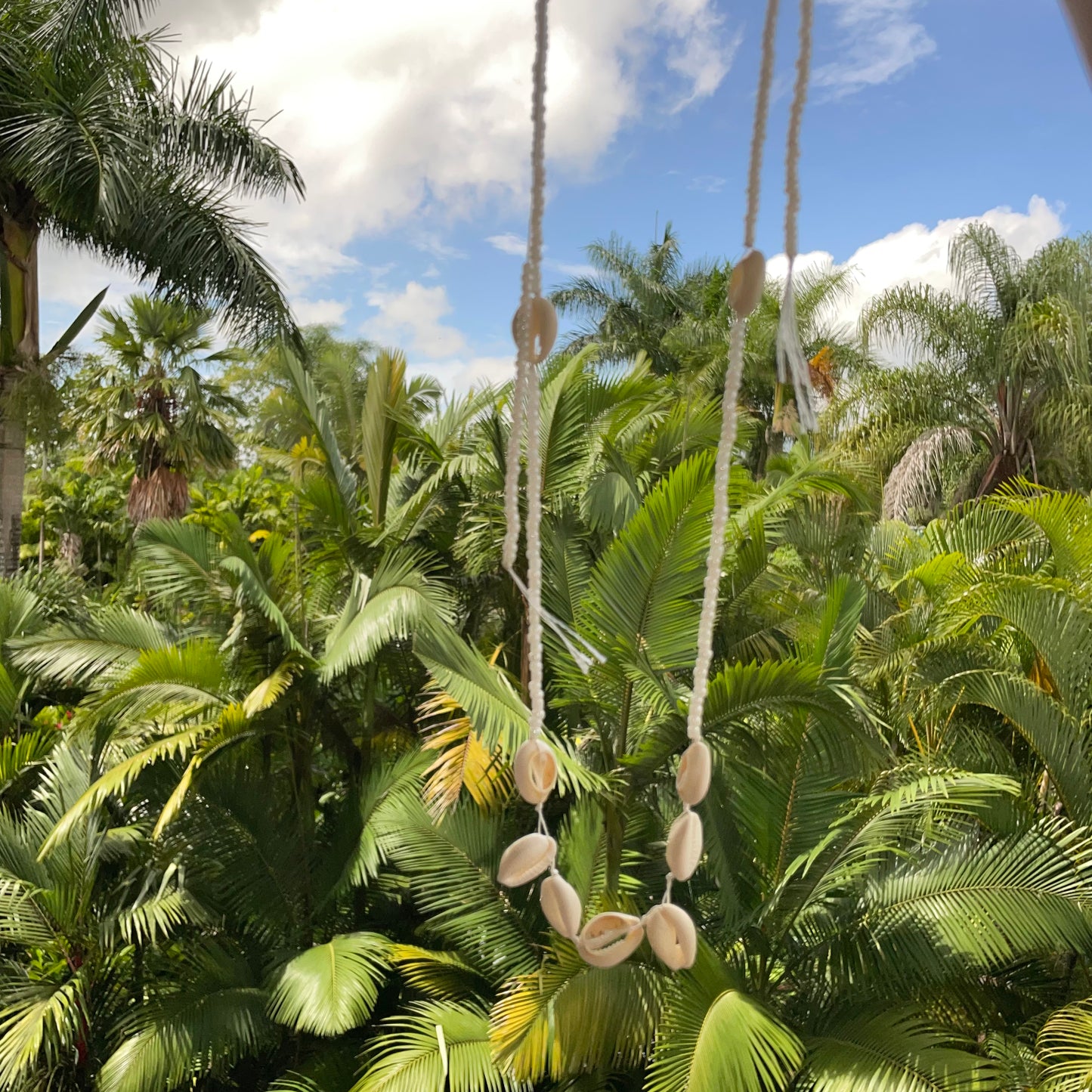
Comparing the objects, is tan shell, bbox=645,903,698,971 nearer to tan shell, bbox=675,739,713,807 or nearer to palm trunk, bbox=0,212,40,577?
tan shell, bbox=675,739,713,807

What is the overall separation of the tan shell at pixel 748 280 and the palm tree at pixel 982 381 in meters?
11.8

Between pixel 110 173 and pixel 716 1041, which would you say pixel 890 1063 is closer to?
pixel 716 1041

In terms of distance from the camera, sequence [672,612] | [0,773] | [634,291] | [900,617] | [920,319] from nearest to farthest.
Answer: [672,612] < [0,773] < [900,617] < [920,319] < [634,291]

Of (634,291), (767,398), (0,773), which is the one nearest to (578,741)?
(0,773)

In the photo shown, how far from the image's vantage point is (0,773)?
6.02m

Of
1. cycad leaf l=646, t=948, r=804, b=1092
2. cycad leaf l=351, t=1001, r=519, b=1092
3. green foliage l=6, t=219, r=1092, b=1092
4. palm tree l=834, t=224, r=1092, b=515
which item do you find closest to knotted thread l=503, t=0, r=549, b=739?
green foliage l=6, t=219, r=1092, b=1092

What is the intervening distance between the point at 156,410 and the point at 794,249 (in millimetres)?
14779

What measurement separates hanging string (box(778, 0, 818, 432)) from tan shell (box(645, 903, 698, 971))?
53cm

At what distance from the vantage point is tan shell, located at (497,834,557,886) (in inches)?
38.4

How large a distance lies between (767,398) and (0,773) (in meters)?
16.5

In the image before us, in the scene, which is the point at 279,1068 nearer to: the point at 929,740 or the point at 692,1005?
the point at 692,1005

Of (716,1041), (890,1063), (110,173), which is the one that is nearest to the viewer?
(716,1041)

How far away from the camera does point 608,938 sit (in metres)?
0.95

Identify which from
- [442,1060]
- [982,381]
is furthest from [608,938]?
[982,381]
